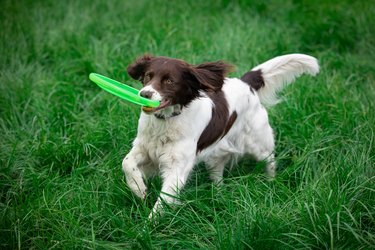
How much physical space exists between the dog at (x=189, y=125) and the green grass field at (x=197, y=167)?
0.45 feet

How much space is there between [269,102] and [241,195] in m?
1.51

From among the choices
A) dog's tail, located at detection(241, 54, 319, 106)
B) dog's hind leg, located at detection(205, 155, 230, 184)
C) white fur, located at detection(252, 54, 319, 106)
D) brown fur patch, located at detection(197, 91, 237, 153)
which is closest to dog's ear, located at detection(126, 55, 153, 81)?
brown fur patch, located at detection(197, 91, 237, 153)

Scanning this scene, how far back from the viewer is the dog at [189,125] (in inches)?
154

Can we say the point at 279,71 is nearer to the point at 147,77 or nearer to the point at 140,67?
the point at 140,67

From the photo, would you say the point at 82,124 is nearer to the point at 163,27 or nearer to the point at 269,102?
the point at 269,102

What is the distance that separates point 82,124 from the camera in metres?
5.09

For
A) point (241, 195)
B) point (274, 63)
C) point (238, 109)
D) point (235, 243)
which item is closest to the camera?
point (235, 243)

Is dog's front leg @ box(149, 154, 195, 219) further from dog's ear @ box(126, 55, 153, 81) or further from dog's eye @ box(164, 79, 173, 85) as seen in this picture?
dog's ear @ box(126, 55, 153, 81)

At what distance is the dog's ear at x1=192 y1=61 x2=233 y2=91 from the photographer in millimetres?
4051

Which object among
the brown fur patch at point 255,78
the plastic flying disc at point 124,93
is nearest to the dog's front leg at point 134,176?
the plastic flying disc at point 124,93

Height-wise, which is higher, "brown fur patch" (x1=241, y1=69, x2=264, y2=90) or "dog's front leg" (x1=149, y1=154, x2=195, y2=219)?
"brown fur patch" (x1=241, y1=69, x2=264, y2=90)

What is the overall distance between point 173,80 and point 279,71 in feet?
4.63

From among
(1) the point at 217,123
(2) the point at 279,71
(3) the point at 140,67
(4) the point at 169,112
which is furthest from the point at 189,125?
(2) the point at 279,71

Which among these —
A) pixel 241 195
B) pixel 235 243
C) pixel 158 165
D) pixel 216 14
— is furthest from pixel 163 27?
pixel 235 243
